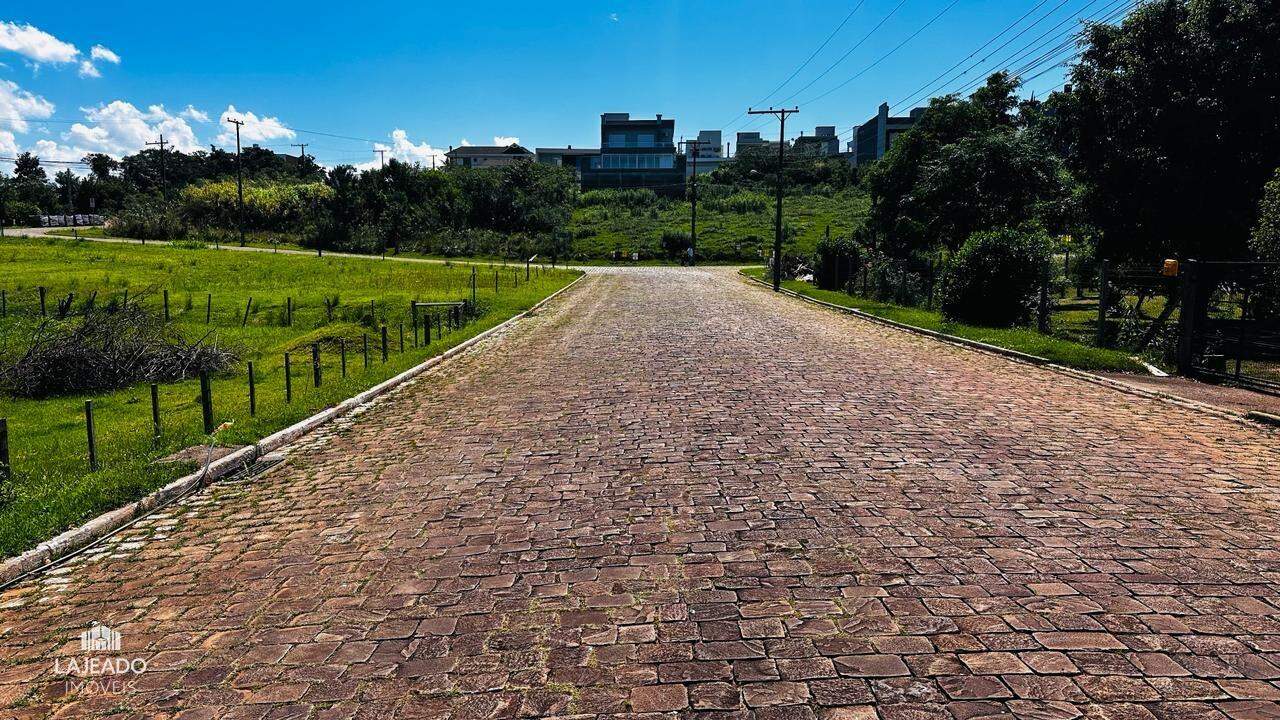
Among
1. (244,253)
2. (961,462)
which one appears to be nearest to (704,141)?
(244,253)

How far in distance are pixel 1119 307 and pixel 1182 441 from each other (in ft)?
35.7

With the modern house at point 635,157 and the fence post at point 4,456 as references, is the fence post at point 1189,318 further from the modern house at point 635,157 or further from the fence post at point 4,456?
the modern house at point 635,157

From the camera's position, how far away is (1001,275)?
1912 cm

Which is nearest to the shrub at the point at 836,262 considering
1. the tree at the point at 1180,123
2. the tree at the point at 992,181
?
the tree at the point at 992,181

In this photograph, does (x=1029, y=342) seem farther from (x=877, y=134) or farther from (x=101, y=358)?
(x=877, y=134)

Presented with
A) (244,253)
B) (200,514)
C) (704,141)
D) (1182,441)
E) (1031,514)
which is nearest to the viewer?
(1031,514)

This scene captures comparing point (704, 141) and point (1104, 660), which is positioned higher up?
point (704, 141)

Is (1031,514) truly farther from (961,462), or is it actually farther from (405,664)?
(405,664)

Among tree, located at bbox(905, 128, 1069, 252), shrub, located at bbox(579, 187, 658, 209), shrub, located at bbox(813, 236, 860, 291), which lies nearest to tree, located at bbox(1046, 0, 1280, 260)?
tree, located at bbox(905, 128, 1069, 252)

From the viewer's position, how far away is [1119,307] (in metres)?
17.4

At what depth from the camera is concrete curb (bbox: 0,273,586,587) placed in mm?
5203

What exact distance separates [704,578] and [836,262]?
32.3 meters

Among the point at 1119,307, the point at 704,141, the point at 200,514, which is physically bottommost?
the point at 200,514

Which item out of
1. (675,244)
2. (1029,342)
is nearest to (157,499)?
(1029,342)
